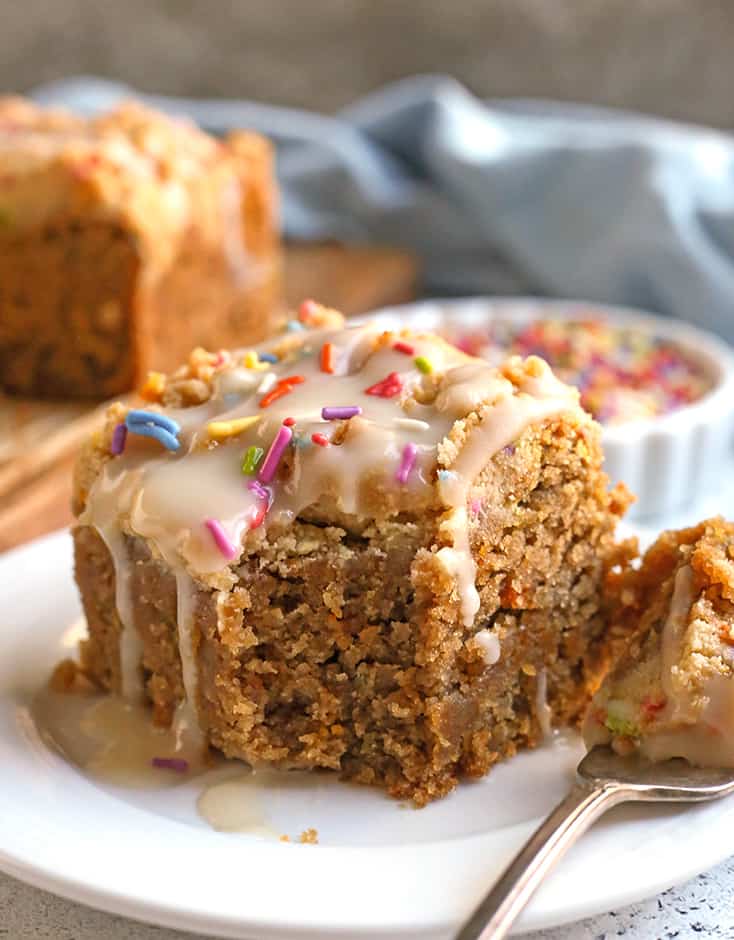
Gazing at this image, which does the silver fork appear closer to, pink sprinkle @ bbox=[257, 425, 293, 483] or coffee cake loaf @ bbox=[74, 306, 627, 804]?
coffee cake loaf @ bbox=[74, 306, 627, 804]

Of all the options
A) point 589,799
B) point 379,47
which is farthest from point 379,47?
point 589,799

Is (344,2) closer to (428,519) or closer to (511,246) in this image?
(511,246)

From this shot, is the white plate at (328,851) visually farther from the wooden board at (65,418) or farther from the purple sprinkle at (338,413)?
the wooden board at (65,418)

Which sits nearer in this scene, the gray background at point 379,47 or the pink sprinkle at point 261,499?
the pink sprinkle at point 261,499

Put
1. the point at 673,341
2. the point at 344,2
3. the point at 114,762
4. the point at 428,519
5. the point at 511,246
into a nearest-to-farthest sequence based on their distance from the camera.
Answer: the point at 428,519 → the point at 114,762 → the point at 673,341 → the point at 511,246 → the point at 344,2

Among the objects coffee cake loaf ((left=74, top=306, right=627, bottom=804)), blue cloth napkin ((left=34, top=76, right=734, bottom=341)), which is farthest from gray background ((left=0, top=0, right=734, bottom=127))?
coffee cake loaf ((left=74, top=306, right=627, bottom=804))

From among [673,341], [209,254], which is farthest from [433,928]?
[209,254]

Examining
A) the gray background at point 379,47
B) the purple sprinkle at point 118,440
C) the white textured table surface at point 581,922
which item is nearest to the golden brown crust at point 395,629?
the purple sprinkle at point 118,440
